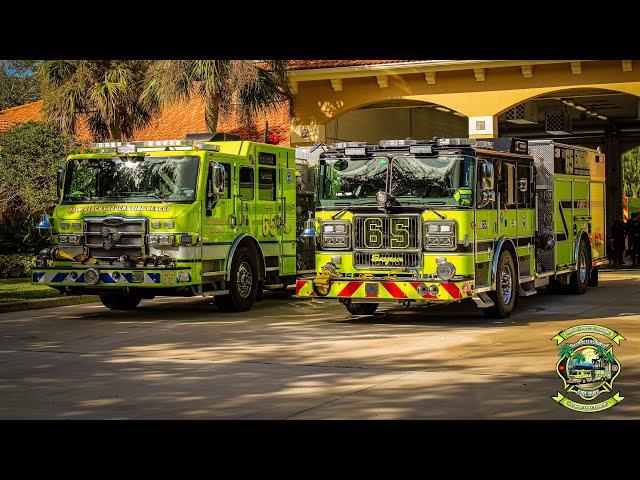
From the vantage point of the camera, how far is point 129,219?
1697cm

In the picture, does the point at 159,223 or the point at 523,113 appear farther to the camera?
the point at 523,113

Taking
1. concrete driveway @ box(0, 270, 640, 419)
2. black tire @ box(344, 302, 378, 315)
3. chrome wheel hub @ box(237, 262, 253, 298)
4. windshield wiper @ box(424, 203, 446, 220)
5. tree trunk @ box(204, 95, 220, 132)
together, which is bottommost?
concrete driveway @ box(0, 270, 640, 419)

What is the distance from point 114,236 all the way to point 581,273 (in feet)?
31.6

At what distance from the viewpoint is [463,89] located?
1073 inches

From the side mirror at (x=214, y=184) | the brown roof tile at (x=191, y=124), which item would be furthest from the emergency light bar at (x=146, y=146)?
the brown roof tile at (x=191, y=124)

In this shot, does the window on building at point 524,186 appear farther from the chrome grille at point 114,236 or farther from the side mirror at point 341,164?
the chrome grille at point 114,236

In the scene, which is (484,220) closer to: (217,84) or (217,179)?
(217,179)

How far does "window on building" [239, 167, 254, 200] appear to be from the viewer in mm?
18469

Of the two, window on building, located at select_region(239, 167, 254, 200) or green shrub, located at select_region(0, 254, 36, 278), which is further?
green shrub, located at select_region(0, 254, 36, 278)

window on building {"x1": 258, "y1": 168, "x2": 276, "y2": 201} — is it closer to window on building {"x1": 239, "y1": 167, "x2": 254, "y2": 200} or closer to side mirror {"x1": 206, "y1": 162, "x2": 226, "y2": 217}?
window on building {"x1": 239, "y1": 167, "x2": 254, "y2": 200}

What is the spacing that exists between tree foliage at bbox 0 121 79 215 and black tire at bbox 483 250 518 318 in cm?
1440

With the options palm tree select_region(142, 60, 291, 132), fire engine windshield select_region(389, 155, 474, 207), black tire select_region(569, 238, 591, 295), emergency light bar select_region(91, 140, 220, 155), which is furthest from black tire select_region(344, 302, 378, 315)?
palm tree select_region(142, 60, 291, 132)

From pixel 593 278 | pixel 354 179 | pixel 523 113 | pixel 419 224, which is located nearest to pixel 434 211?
pixel 419 224
